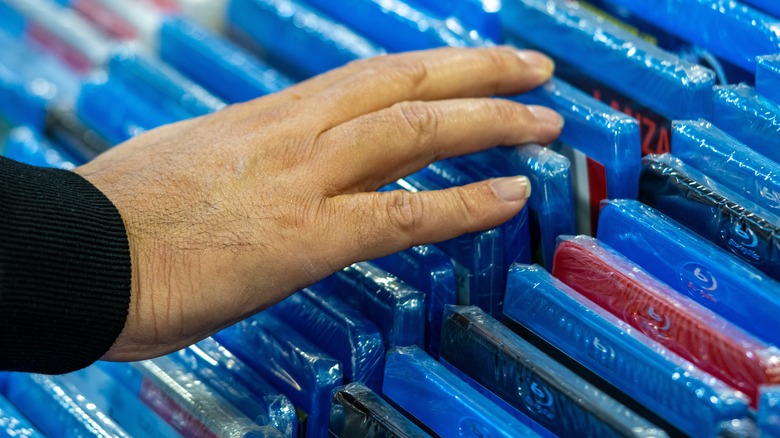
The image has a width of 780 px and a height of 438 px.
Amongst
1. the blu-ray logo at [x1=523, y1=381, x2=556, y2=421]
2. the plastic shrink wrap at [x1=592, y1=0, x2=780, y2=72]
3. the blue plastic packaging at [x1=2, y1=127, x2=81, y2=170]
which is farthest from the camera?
the blue plastic packaging at [x1=2, y1=127, x2=81, y2=170]

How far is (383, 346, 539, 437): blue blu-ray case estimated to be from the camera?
0.96 metres

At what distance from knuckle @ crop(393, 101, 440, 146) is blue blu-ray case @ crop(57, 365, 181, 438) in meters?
0.44

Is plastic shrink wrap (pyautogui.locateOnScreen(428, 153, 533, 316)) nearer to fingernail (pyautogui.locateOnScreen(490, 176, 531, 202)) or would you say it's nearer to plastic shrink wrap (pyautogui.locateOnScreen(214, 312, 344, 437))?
fingernail (pyautogui.locateOnScreen(490, 176, 531, 202))

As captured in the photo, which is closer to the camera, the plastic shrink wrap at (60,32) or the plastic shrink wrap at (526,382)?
the plastic shrink wrap at (526,382)

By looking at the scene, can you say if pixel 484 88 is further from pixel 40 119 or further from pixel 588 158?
pixel 40 119

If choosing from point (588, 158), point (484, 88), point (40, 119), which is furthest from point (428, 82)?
point (40, 119)

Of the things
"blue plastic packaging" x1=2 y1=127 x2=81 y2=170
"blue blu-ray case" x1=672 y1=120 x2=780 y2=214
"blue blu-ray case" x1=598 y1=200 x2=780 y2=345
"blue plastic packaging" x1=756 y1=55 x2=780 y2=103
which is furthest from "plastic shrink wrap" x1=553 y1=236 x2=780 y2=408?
"blue plastic packaging" x1=2 y1=127 x2=81 y2=170

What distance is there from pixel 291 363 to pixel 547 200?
1.13 ft

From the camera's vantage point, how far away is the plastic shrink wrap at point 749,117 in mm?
1101

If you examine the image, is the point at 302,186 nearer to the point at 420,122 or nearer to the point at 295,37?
the point at 420,122

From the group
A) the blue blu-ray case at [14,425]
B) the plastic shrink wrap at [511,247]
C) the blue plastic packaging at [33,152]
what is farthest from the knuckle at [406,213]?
the blue plastic packaging at [33,152]

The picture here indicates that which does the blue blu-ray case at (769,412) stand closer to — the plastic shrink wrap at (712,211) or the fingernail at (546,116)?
the plastic shrink wrap at (712,211)

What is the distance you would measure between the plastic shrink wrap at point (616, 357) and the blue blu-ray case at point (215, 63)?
1.93ft

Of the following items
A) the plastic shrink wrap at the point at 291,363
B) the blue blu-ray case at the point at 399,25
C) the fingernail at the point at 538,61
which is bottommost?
the plastic shrink wrap at the point at 291,363
